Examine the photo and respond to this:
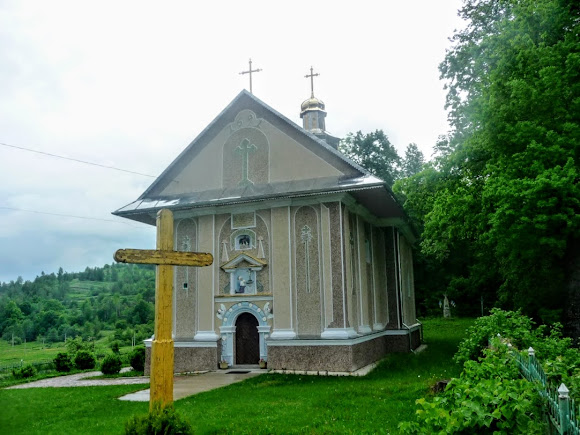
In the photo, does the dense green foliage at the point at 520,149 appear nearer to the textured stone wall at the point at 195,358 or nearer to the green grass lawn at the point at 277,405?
the green grass lawn at the point at 277,405

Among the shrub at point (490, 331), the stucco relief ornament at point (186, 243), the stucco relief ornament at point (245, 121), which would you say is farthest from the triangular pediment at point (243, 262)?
the shrub at point (490, 331)

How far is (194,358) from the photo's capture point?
15656 millimetres

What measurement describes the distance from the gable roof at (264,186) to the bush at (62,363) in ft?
25.1

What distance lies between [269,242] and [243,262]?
3.40 feet

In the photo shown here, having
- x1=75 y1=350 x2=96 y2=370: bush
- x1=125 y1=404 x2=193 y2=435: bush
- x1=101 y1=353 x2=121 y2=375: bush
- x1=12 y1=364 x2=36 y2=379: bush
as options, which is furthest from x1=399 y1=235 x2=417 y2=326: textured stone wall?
x1=125 y1=404 x2=193 y2=435: bush

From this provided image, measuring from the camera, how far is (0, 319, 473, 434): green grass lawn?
26.2 feet

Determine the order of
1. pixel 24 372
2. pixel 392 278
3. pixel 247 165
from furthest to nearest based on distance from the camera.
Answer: pixel 392 278
pixel 24 372
pixel 247 165

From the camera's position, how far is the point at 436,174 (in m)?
19.0

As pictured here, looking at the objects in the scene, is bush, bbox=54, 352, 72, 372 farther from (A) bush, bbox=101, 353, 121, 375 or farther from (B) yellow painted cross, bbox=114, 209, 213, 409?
(B) yellow painted cross, bbox=114, 209, 213, 409

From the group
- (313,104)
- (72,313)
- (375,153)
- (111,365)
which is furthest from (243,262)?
(72,313)

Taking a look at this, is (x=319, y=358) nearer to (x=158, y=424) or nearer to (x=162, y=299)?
(x=162, y=299)

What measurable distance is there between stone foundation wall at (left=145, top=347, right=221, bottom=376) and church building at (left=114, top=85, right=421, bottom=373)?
31mm

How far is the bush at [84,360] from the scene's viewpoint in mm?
21000

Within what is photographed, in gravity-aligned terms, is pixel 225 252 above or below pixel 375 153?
below
